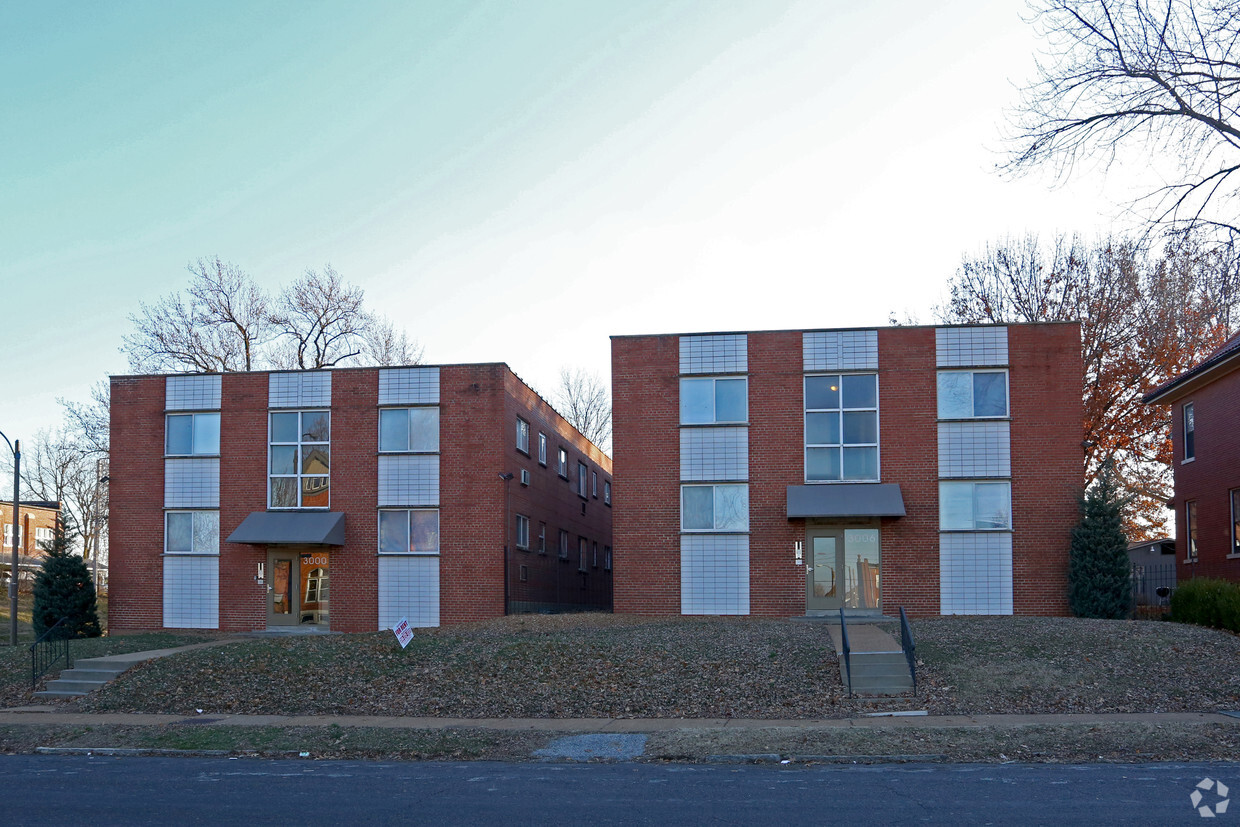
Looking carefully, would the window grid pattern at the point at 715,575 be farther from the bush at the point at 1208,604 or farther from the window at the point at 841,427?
the bush at the point at 1208,604

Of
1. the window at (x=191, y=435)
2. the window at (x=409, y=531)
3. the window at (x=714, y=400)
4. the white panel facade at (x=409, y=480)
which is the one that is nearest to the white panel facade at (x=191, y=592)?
the window at (x=191, y=435)

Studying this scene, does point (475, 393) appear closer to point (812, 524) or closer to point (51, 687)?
point (812, 524)

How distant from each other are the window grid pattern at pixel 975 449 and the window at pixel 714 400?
4.72 meters

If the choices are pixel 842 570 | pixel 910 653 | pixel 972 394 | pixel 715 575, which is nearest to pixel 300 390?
pixel 715 575

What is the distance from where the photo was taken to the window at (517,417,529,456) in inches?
1208

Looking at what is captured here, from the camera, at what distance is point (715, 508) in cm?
2705

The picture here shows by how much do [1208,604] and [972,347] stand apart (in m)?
7.52

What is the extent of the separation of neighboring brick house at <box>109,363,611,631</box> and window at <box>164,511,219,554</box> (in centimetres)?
4

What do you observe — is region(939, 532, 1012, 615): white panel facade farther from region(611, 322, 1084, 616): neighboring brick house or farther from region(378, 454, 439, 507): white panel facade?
region(378, 454, 439, 507): white panel facade

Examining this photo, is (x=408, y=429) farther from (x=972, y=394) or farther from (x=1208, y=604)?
(x=1208, y=604)

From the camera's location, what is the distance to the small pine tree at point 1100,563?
2480 cm

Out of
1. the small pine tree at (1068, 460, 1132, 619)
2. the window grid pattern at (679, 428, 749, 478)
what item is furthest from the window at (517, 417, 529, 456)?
the small pine tree at (1068, 460, 1132, 619)

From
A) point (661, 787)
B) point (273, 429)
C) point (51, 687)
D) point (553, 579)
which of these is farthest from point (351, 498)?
point (661, 787)

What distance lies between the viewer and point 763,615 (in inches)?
1050
